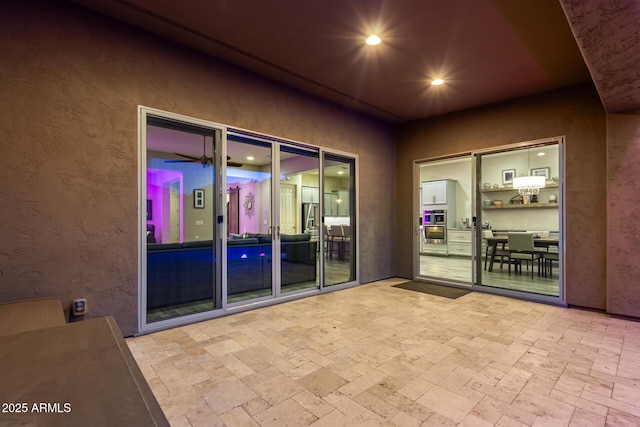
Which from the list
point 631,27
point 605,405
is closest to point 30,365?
point 605,405

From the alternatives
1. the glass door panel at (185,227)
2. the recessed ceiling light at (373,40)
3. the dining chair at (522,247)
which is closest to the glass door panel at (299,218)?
the glass door panel at (185,227)

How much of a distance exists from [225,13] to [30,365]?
2.93 m

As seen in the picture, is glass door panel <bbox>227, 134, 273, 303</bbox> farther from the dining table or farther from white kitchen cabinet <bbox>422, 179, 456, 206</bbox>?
white kitchen cabinet <bbox>422, 179, 456, 206</bbox>

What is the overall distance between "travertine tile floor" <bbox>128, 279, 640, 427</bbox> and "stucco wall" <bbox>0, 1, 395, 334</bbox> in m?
0.88

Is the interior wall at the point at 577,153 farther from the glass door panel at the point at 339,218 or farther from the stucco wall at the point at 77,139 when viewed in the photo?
the stucco wall at the point at 77,139

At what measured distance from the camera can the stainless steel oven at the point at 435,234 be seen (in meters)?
9.43

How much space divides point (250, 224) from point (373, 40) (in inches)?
112

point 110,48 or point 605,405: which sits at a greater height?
point 110,48

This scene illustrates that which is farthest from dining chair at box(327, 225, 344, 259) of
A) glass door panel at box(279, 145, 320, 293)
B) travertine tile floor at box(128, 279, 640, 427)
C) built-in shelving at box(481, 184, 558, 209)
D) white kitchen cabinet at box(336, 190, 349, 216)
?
built-in shelving at box(481, 184, 558, 209)

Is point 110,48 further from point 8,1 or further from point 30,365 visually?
point 30,365

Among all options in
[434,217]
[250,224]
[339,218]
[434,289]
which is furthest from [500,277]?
[250,224]

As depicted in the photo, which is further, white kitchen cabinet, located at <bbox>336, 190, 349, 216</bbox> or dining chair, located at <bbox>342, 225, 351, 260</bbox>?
dining chair, located at <bbox>342, 225, 351, 260</bbox>

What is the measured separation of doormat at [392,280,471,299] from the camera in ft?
15.6

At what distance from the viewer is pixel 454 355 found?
8.75 feet
